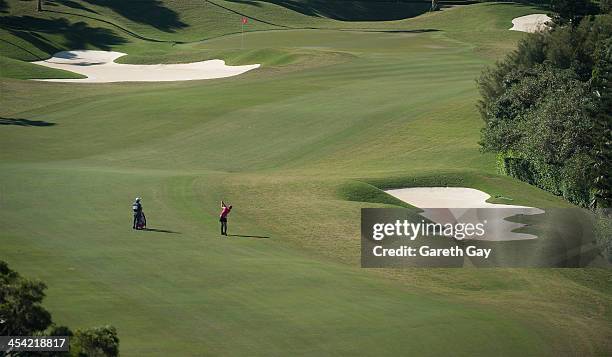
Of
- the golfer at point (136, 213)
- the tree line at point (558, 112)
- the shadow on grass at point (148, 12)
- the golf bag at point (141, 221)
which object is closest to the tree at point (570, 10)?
the tree line at point (558, 112)

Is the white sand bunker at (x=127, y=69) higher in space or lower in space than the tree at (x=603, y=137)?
higher

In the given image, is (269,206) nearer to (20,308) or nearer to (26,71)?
(20,308)

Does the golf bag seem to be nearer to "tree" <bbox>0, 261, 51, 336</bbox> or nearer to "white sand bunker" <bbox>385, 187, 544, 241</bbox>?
"white sand bunker" <bbox>385, 187, 544, 241</bbox>

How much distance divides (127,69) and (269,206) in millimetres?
55195

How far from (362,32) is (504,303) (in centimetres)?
8703

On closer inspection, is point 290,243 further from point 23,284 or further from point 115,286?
point 23,284

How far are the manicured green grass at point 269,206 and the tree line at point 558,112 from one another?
291 cm

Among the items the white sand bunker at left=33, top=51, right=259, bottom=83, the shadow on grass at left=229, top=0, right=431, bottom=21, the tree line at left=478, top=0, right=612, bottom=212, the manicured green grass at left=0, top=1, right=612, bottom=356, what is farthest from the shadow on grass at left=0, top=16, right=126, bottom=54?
the tree line at left=478, top=0, right=612, bottom=212

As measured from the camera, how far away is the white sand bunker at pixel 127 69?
89.6 metres

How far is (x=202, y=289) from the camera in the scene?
29.3 metres

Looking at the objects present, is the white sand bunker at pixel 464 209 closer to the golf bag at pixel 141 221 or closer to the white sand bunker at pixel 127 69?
the golf bag at pixel 141 221

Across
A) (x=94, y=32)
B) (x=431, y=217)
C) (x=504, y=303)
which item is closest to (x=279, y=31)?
(x=94, y=32)

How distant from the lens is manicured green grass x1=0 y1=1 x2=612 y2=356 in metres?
26.7

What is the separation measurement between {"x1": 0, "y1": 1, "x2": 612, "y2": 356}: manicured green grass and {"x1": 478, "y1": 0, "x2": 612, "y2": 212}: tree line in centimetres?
291
